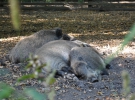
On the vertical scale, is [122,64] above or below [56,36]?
below

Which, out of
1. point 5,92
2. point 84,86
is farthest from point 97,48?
point 5,92

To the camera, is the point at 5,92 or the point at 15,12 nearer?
the point at 15,12

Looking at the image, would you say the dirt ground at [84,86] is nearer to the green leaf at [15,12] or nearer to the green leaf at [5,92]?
the green leaf at [5,92]

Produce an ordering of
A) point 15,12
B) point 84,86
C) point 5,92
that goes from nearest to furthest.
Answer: point 15,12 → point 5,92 → point 84,86

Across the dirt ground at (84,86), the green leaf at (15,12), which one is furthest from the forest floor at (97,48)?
the green leaf at (15,12)

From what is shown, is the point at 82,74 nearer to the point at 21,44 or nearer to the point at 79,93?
the point at 79,93

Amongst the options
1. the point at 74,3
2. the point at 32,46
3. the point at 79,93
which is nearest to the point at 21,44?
the point at 32,46

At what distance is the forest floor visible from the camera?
5395 millimetres

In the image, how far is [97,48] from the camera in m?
9.22

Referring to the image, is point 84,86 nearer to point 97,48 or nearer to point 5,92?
point 97,48

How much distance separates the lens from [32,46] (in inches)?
305

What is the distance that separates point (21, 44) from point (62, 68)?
1.64 metres

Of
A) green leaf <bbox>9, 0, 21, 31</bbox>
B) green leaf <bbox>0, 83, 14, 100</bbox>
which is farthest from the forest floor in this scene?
green leaf <bbox>9, 0, 21, 31</bbox>

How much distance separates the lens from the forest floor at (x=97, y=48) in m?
5.39
